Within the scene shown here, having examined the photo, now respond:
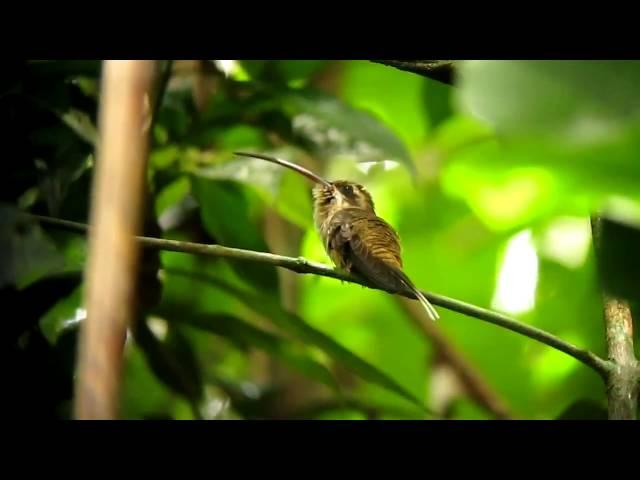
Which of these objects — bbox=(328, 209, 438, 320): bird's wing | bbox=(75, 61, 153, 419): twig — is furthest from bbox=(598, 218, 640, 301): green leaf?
bbox=(328, 209, 438, 320): bird's wing

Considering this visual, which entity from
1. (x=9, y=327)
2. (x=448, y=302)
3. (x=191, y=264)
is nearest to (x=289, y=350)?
(x=191, y=264)

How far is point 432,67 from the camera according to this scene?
1.27m

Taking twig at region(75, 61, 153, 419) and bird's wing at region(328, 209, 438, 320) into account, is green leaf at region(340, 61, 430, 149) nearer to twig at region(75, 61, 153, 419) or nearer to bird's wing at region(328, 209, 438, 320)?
bird's wing at region(328, 209, 438, 320)

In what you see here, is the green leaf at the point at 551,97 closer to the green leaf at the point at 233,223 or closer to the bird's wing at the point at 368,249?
the bird's wing at the point at 368,249

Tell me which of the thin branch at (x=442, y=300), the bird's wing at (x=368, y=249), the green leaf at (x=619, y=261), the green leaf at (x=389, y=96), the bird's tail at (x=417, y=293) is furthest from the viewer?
the green leaf at (x=389, y=96)

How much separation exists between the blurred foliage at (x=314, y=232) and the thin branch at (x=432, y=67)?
0.18 ft

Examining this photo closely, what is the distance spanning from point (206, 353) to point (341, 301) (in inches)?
23.3

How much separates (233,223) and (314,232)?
1.44ft

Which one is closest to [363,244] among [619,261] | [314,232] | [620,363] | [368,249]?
[368,249]

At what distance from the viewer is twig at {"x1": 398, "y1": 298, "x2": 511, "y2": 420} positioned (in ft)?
9.40

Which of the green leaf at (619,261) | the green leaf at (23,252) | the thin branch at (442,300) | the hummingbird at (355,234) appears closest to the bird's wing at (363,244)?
the hummingbird at (355,234)

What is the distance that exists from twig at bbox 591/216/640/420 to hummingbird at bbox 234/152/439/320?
1.20 ft

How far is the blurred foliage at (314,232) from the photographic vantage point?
48 cm

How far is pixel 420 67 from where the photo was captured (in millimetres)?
1297
